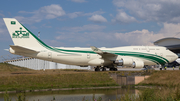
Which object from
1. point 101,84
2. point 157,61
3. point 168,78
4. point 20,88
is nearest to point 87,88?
point 101,84

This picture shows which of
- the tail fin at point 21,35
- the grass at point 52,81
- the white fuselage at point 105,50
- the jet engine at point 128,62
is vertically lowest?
the grass at point 52,81

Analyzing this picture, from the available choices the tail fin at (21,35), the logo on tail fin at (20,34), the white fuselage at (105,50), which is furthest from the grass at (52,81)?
the logo on tail fin at (20,34)

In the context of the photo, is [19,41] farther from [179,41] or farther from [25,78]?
[179,41]

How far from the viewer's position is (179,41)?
65.9m

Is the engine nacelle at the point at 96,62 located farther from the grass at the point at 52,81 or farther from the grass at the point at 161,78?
the grass at the point at 161,78

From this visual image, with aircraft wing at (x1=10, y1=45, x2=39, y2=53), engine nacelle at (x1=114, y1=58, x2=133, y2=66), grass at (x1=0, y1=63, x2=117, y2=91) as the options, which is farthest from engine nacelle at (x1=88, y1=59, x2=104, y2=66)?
aircraft wing at (x1=10, y1=45, x2=39, y2=53)

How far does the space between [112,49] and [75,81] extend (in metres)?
12.5

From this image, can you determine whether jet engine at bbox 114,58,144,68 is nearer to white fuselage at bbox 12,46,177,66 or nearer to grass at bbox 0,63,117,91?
white fuselage at bbox 12,46,177,66

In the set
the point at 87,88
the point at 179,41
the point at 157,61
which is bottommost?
the point at 87,88

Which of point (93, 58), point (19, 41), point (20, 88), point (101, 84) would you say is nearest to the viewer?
point (20, 88)

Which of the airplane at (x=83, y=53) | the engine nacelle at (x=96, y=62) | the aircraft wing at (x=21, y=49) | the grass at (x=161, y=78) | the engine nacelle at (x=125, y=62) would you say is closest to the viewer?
the grass at (x=161, y=78)

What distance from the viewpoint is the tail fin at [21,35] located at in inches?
1152

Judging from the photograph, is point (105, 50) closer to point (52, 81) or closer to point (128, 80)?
point (128, 80)

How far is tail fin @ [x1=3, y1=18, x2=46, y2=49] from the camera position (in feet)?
96.0
